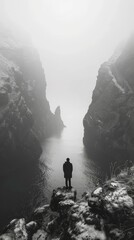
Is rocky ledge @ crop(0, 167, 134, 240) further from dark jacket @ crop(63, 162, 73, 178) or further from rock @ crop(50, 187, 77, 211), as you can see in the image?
dark jacket @ crop(63, 162, 73, 178)

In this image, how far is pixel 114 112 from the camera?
9400 cm

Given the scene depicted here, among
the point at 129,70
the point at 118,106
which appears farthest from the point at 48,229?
the point at 129,70

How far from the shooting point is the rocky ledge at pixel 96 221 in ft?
35.0

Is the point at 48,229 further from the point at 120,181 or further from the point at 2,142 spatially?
the point at 2,142

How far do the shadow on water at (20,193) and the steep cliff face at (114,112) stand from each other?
112ft

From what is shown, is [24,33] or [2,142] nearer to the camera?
[2,142]

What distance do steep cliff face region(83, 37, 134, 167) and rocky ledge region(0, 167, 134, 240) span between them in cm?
7141

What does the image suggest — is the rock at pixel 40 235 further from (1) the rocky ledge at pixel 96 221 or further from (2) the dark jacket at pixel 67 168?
(2) the dark jacket at pixel 67 168

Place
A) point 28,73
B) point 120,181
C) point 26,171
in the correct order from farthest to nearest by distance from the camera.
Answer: point 28,73 → point 26,171 → point 120,181

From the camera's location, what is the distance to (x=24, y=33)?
192125 millimetres

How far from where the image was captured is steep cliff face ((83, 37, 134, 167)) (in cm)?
8725

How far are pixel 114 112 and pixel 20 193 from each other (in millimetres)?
53392

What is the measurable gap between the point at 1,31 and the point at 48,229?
169 m

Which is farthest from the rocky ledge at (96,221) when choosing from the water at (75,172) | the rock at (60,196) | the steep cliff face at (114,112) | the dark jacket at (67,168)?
the steep cliff face at (114,112)
